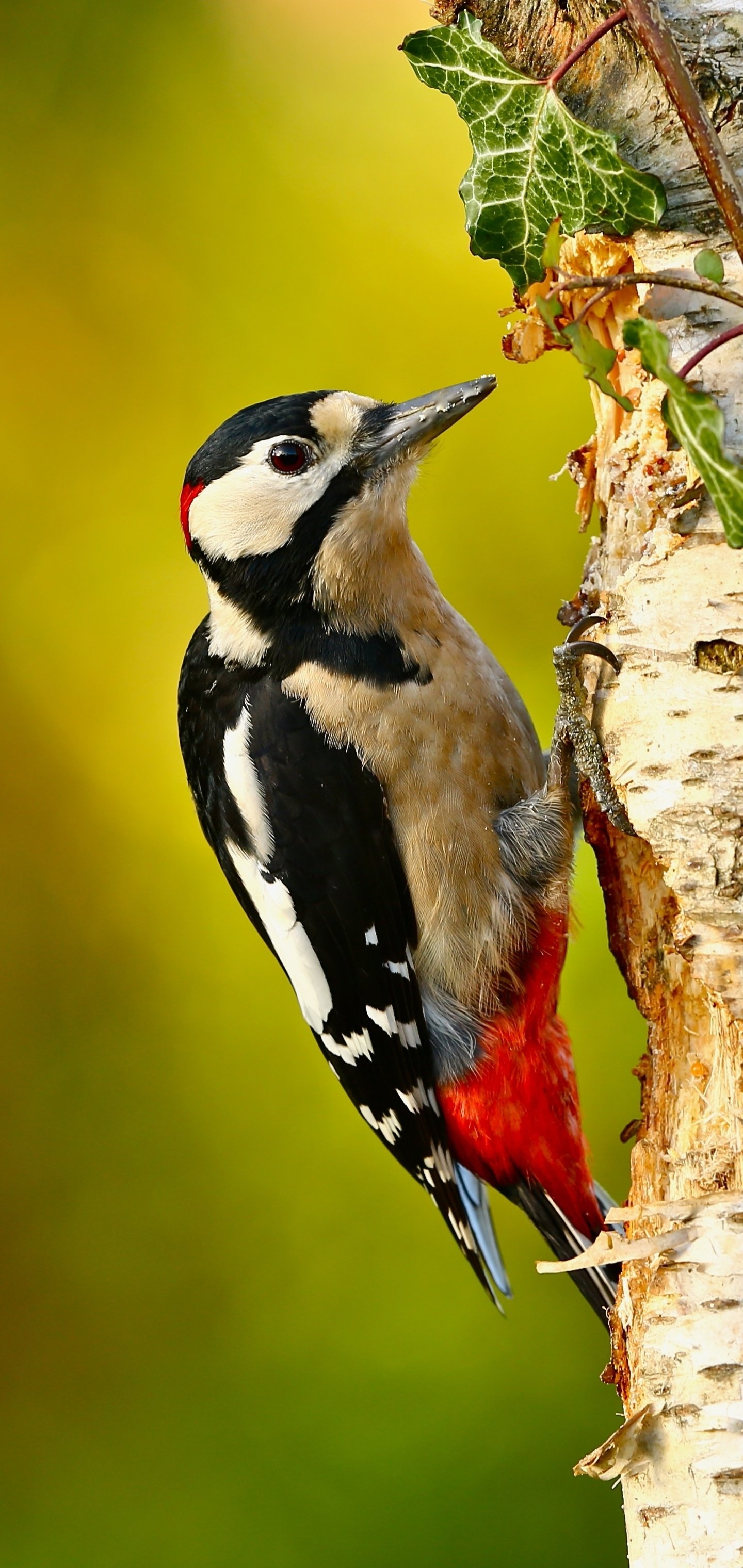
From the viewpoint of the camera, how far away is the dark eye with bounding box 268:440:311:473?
1.31 meters

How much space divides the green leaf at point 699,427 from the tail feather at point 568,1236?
994 mm

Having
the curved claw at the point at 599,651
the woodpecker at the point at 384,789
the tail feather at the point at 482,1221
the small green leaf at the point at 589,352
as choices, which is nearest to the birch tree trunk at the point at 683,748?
the curved claw at the point at 599,651

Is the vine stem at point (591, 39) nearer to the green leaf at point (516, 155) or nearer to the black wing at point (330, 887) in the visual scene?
the green leaf at point (516, 155)

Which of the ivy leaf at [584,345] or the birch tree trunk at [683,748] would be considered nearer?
the ivy leaf at [584,345]

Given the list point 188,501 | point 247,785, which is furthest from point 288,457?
point 247,785

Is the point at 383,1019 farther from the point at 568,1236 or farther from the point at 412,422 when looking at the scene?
the point at 412,422

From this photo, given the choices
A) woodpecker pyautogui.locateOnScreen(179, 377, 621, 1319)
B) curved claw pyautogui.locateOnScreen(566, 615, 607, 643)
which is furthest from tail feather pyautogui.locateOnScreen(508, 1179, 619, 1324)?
curved claw pyautogui.locateOnScreen(566, 615, 607, 643)

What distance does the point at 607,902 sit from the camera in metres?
1.24

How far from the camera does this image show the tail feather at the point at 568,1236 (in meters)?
1.44

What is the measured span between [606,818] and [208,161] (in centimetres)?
152

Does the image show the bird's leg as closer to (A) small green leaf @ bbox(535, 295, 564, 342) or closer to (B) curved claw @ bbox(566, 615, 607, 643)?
(B) curved claw @ bbox(566, 615, 607, 643)

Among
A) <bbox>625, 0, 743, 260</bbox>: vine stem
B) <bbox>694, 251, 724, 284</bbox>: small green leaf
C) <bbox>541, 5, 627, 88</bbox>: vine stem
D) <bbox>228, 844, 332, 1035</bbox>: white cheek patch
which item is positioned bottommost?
<bbox>228, 844, 332, 1035</bbox>: white cheek patch

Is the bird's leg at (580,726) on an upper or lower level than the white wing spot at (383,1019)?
upper

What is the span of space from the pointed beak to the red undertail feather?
0.56 m
